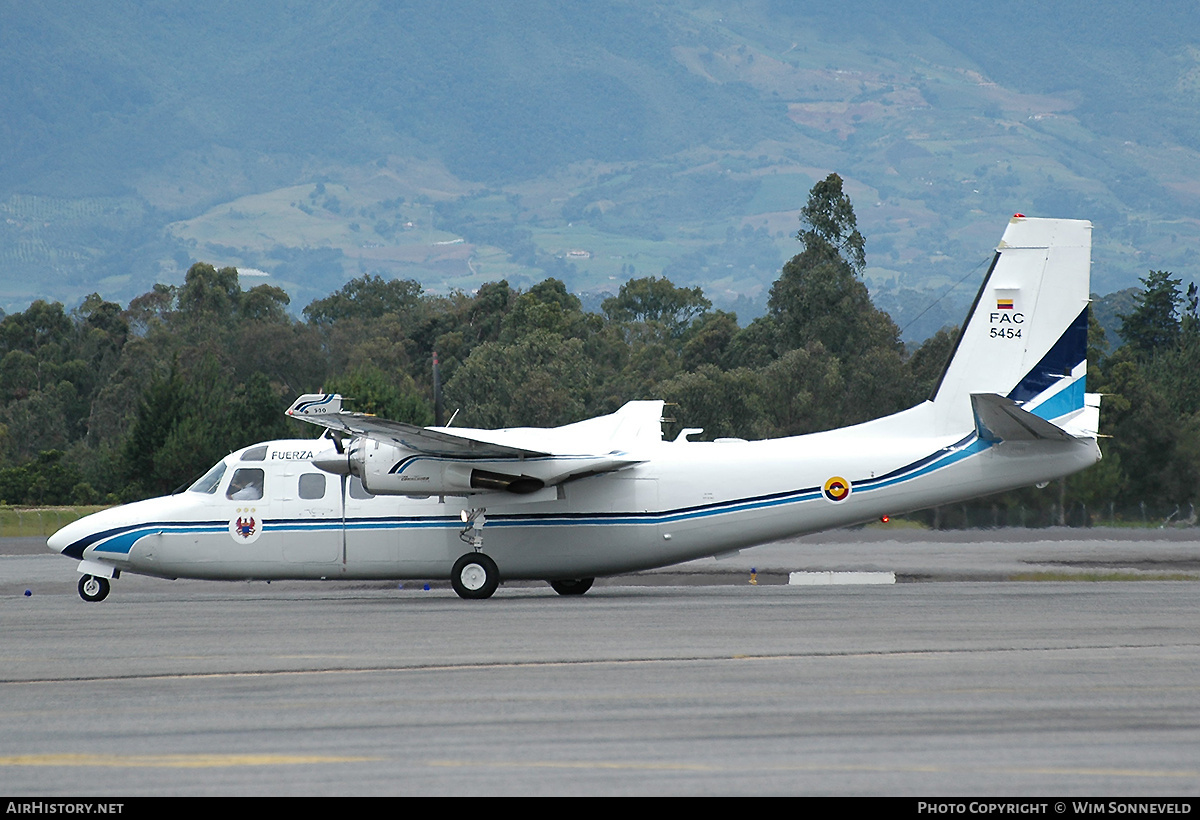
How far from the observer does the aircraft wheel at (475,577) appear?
20.7m

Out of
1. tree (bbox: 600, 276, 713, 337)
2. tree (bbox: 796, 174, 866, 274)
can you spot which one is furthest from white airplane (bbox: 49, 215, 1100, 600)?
tree (bbox: 600, 276, 713, 337)

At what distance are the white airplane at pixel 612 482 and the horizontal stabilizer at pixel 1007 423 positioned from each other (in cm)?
3

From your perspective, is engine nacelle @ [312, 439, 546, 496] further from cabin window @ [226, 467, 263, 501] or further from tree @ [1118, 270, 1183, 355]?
tree @ [1118, 270, 1183, 355]

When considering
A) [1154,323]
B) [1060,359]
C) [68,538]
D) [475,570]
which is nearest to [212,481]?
[68,538]

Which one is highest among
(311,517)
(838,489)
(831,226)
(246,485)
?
(831,226)

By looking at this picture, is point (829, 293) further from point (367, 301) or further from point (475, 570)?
point (367, 301)

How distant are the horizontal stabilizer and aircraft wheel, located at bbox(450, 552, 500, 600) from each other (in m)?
7.53

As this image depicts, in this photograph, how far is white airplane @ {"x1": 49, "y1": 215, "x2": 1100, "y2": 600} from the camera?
65.4ft

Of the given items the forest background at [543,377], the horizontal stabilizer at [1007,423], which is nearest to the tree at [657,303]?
the forest background at [543,377]

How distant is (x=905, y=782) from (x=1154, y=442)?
132 feet

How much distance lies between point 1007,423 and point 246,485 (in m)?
11.7

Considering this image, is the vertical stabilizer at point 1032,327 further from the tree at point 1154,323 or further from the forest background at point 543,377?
the tree at point 1154,323

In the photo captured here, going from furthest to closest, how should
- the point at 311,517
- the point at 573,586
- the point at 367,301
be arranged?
the point at 367,301
the point at 573,586
the point at 311,517

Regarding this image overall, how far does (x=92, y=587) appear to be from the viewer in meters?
21.6
